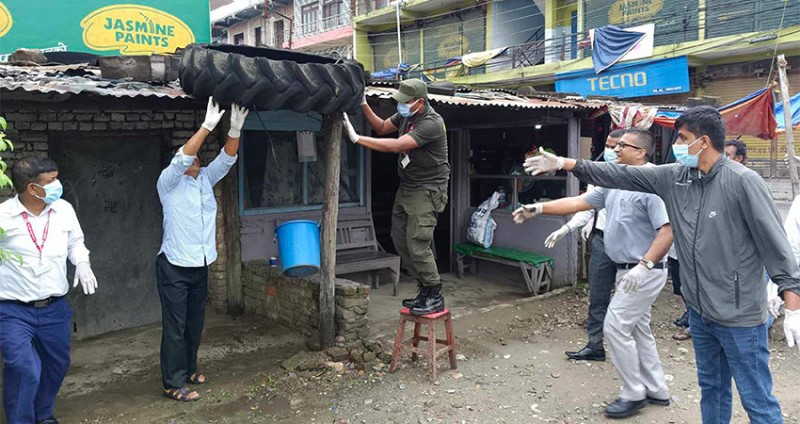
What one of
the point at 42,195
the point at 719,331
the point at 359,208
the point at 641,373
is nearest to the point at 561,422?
the point at 641,373

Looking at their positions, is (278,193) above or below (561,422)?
above

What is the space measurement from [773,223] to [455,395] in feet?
8.70

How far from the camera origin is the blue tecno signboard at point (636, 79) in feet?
52.0

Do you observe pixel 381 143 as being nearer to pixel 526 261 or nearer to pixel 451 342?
pixel 451 342

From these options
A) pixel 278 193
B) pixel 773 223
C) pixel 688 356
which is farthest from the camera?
pixel 278 193

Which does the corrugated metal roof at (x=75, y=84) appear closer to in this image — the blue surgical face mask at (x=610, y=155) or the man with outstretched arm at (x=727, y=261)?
the man with outstretched arm at (x=727, y=261)

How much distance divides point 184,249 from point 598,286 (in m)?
3.44

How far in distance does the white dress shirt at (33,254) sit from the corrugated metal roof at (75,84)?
30.1 inches

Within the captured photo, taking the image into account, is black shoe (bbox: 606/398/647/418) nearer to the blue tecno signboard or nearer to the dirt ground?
the dirt ground

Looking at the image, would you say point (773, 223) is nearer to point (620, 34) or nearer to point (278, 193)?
point (278, 193)

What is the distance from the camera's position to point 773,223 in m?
2.78

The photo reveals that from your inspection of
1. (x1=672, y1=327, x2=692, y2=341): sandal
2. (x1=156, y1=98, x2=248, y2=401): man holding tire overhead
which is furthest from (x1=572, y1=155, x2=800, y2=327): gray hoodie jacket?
(x1=672, y1=327, x2=692, y2=341): sandal

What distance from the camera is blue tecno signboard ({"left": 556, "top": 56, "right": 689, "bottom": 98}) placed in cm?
1585

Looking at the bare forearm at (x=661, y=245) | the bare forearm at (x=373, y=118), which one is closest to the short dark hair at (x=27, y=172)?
the bare forearm at (x=373, y=118)
